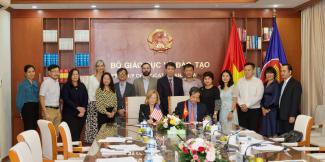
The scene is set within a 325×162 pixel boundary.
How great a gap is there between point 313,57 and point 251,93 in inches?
71.3

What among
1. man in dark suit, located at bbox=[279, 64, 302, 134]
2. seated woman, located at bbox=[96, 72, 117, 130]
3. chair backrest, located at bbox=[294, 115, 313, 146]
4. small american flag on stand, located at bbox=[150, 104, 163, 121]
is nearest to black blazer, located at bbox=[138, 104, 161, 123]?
small american flag on stand, located at bbox=[150, 104, 163, 121]

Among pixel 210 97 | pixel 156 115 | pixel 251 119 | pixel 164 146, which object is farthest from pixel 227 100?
pixel 164 146

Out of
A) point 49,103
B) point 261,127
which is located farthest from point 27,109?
point 261,127

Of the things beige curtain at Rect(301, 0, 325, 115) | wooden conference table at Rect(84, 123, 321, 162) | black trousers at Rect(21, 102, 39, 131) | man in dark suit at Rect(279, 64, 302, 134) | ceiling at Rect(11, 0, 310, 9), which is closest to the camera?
wooden conference table at Rect(84, 123, 321, 162)

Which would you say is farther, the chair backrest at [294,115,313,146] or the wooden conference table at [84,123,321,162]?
the chair backrest at [294,115,313,146]

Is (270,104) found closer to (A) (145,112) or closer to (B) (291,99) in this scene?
(B) (291,99)

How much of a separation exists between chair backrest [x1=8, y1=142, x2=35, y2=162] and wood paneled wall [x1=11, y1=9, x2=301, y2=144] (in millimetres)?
6399

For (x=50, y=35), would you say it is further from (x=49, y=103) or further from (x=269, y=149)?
(x=269, y=149)

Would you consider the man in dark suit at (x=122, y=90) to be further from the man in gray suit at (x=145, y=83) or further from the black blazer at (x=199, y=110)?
the black blazer at (x=199, y=110)

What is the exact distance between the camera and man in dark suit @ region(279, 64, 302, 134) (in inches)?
321

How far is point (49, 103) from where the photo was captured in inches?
338

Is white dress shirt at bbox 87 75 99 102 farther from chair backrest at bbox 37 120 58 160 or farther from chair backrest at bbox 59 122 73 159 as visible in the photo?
chair backrest at bbox 59 122 73 159

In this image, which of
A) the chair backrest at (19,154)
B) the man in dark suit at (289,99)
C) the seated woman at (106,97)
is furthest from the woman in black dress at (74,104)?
the chair backrest at (19,154)

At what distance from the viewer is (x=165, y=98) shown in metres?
8.61
